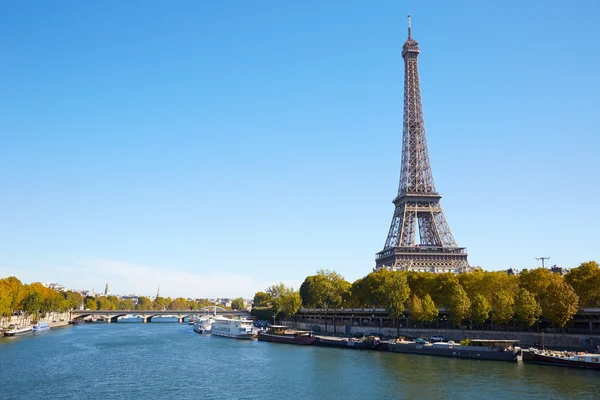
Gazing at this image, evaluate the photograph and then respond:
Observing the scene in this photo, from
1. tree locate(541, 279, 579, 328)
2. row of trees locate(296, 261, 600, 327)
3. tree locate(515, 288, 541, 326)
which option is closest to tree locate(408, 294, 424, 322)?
row of trees locate(296, 261, 600, 327)

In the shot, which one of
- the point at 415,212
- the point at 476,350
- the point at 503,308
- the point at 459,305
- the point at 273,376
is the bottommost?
the point at 273,376

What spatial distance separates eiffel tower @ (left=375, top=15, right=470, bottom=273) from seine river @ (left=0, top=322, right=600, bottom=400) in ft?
147

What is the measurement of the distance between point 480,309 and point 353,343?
Result: 20.9 m

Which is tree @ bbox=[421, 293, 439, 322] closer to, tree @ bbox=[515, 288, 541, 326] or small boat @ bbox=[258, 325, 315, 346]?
tree @ bbox=[515, 288, 541, 326]

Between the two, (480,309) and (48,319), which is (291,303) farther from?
(48,319)

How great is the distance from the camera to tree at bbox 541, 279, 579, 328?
70875 millimetres

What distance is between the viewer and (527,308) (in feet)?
242

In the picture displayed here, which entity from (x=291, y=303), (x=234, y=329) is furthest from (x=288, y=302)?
(x=234, y=329)

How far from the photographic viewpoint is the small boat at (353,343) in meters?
83.3

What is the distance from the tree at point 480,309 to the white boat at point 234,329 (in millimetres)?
47815

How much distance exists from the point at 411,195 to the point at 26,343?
8679 cm

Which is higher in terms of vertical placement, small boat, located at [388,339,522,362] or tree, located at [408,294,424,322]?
tree, located at [408,294,424,322]

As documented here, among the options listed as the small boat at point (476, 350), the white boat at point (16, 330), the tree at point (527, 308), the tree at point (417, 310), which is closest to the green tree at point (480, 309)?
the tree at point (527, 308)

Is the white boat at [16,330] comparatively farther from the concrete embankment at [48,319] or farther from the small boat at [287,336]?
the small boat at [287,336]
